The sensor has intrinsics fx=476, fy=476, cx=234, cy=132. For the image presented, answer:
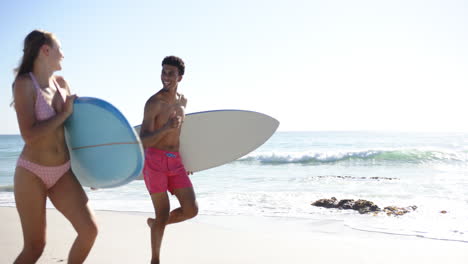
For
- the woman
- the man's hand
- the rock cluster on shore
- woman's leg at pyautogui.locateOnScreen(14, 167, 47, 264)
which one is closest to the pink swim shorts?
the man's hand

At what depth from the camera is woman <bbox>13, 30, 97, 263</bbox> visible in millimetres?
2094

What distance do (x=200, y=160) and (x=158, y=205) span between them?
44.8 inches

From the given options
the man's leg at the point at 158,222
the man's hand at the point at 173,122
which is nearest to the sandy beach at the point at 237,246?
the man's leg at the point at 158,222

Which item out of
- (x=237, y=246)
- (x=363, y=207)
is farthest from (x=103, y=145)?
(x=363, y=207)

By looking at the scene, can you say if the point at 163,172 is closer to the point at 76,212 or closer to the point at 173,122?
the point at 173,122

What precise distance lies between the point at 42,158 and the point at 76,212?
0.29m

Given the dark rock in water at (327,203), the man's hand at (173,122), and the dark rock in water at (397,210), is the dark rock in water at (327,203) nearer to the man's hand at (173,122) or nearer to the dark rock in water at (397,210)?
the dark rock in water at (397,210)

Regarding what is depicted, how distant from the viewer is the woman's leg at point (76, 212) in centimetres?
217

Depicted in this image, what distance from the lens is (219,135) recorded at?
4477mm

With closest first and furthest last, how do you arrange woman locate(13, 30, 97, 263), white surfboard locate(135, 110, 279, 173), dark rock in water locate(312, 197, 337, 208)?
woman locate(13, 30, 97, 263) < white surfboard locate(135, 110, 279, 173) < dark rock in water locate(312, 197, 337, 208)

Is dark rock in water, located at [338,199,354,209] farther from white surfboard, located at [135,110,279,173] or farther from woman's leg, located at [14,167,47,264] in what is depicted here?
woman's leg, located at [14,167,47,264]

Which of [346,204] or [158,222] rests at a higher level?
[158,222]

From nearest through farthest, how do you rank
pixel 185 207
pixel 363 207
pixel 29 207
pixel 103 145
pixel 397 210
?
pixel 29 207
pixel 103 145
pixel 185 207
pixel 397 210
pixel 363 207

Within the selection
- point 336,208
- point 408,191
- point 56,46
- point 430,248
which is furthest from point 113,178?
point 408,191
